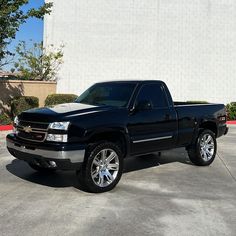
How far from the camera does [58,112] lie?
21.5ft

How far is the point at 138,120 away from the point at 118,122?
1.73 feet

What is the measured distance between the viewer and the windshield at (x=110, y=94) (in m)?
7.42

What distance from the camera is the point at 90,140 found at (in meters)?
6.55

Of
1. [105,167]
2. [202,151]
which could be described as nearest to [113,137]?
[105,167]

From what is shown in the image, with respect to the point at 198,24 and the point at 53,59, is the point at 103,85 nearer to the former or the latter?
the point at 53,59

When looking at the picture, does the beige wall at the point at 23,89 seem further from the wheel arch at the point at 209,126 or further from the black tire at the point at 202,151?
the black tire at the point at 202,151

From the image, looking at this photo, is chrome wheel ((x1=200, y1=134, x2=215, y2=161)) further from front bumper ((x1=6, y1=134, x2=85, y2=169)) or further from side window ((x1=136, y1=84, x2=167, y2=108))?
front bumper ((x1=6, y1=134, x2=85, y2=169))

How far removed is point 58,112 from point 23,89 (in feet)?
41.9

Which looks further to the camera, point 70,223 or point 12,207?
point 12,207

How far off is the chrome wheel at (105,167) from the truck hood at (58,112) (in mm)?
736

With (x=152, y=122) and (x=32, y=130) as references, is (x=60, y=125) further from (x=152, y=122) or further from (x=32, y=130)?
(x=152, y=122)

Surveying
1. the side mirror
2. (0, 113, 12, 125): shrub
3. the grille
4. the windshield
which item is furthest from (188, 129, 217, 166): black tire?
(0, 113, 12, 125): shrub

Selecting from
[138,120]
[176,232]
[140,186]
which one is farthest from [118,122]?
[176,232]

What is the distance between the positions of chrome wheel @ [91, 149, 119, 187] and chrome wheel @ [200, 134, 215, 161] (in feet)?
9.22
